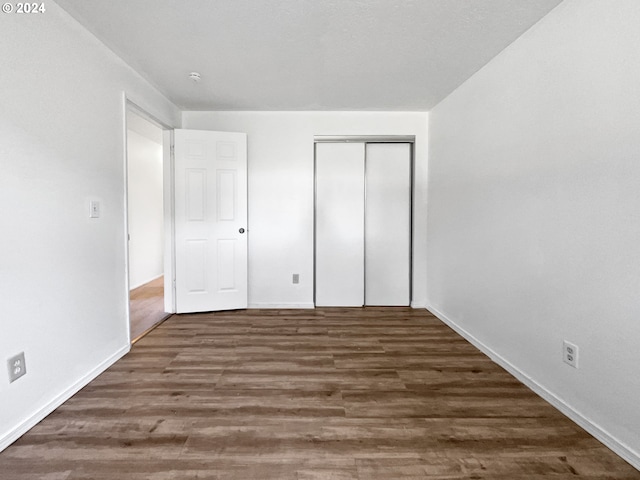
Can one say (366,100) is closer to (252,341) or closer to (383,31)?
(383,31)

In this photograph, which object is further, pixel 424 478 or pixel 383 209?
pixel 383 209

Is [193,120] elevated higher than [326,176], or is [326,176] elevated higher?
[193,120]

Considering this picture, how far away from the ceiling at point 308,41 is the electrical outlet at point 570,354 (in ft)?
6.35

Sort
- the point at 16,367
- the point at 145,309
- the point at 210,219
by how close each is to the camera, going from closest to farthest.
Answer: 1. the point at 16,367
2. the point at 210,219
3. the point at 145,309

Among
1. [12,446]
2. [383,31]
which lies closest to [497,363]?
[383,31]

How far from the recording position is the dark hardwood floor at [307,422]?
136cm

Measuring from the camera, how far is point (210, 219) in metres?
3.47

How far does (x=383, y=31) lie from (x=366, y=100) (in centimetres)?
123

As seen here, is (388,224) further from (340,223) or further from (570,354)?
(570,354)

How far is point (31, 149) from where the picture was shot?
162 centimetres

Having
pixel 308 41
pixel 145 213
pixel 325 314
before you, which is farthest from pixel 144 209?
pixel 308 41

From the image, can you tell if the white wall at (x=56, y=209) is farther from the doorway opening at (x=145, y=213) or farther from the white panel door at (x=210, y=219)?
the doorway opening at (x=145, y=213)

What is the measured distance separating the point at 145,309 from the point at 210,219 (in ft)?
4.39

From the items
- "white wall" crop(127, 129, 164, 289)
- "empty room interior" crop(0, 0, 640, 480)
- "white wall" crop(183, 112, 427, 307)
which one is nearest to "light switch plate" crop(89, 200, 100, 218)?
"empty room interior" crop(0, 0, 640, 480)
